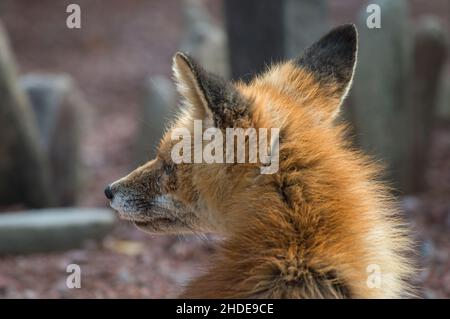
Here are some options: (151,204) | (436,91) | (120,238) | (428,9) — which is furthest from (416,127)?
(428,9)

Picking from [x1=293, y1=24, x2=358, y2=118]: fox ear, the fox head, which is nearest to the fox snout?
the fox head

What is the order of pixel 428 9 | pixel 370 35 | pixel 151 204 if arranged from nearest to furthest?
pixel 151 204, pixel 370 35, pixel 428 9

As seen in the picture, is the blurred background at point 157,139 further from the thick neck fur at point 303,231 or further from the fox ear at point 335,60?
the thick neck fur at point 303,231

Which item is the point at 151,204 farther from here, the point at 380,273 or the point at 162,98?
the point at 162,98

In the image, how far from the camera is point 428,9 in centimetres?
1480

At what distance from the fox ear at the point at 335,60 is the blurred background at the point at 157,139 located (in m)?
1.08

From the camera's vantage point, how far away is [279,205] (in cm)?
306

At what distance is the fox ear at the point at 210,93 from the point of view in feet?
10.2

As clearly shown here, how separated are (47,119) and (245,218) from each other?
6170 mm

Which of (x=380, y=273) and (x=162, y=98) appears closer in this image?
(x=380, y=273)
